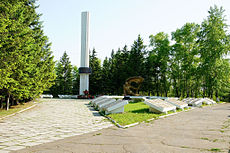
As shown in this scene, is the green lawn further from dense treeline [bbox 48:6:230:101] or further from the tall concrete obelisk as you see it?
the tall concrete obelisk

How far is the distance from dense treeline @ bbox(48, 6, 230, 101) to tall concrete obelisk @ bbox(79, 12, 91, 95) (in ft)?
32.9

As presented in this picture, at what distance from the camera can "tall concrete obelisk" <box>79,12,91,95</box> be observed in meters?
30.6

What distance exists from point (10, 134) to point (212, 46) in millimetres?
27064

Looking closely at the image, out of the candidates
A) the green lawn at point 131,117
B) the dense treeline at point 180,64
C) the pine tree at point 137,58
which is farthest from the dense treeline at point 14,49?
the pine tree at point 137,58

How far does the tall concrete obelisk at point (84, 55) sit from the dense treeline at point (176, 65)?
10015 mm

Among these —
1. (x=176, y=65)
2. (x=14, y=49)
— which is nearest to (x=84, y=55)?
(x=176, y=65)

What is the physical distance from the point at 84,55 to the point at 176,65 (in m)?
15.6

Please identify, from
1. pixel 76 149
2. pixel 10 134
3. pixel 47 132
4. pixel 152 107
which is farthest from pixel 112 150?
pixel 152 107

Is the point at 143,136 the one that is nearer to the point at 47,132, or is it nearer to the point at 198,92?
the point at 47,132

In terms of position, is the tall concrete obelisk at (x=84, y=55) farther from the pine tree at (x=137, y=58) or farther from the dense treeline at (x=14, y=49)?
the dense treeline at (x=14, y=49)

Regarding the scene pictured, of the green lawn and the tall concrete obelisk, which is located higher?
Result: the tall concrete obelisk

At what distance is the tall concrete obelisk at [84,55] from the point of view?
30.6m

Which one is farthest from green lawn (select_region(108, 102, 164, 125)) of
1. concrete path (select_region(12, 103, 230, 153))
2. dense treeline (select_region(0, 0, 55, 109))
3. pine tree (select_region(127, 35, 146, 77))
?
pine tree (select_region(127, 35, 146, 77))

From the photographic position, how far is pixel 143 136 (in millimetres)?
5367
